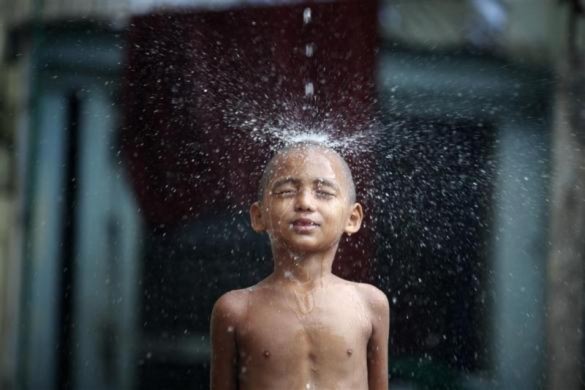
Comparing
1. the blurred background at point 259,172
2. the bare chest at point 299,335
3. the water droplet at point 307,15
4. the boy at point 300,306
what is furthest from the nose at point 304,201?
the water droplet at point 307,15

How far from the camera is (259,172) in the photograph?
3.87 metres

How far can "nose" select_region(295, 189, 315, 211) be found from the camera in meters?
2.44

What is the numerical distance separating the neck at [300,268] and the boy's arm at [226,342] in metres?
0.15

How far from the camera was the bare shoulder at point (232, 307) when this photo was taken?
249cm

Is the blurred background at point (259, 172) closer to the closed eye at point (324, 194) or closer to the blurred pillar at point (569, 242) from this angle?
the blurred pillar at point (569, 242)

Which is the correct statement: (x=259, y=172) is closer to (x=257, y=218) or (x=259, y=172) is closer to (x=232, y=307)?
(x=257, y=218)

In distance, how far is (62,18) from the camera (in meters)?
3.93

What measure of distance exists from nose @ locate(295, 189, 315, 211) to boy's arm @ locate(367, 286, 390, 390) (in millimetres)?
340

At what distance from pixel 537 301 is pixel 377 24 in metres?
1.37

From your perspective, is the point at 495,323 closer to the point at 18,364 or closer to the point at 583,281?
the point at 583,281

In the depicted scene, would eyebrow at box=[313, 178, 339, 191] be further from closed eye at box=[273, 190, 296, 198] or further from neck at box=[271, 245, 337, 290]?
neck at box=[271, 245, 337, 290]

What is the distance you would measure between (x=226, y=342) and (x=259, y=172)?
146 cm

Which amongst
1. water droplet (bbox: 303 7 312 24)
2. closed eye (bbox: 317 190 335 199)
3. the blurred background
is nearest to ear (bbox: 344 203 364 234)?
closed eye (bbox: 317 190 335 199)

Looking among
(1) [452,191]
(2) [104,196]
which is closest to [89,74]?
(2) [104,196]
